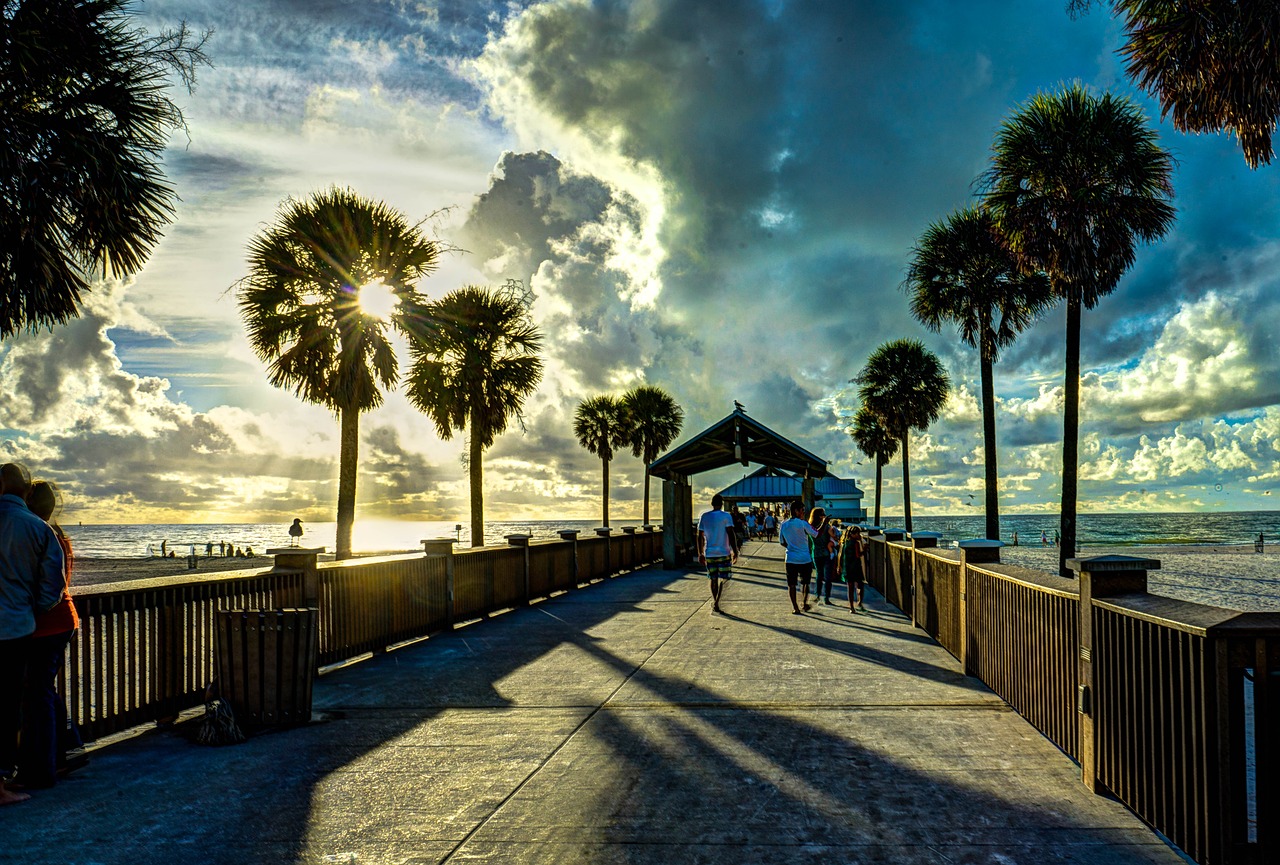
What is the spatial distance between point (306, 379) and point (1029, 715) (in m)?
18.6

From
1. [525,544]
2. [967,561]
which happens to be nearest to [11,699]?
[967,561]

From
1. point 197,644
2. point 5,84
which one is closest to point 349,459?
point 5,84

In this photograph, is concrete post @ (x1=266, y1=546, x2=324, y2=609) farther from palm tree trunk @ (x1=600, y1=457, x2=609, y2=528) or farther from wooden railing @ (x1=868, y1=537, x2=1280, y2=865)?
palm tree trunk @ (x1=600, y1=457, x2=609, y2=528)

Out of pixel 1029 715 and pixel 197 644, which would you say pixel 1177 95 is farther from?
pixel 197 644

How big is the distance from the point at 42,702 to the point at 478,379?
79.0ft

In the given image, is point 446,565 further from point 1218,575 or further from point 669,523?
point 1218,575

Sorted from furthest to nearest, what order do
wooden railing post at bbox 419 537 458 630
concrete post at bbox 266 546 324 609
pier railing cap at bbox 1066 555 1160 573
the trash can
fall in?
wooden railing post at bbox 419 537 458 630 < concrete post at bbox 266 546 324 609 < the trash can < pier railing cap at bbox 1066 555 1160 573

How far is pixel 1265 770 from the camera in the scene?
3.67m

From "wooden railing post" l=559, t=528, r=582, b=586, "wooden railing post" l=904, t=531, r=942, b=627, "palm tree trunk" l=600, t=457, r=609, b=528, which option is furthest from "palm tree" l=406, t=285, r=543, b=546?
"palm tree trunk" l=600, t=457, r=609, b=528

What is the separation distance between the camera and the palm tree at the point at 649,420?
5866 centimetres

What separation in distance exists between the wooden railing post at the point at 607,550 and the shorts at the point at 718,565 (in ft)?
28.6

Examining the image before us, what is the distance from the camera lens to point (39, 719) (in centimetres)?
538

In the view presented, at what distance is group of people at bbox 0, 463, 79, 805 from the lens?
17.1 ft

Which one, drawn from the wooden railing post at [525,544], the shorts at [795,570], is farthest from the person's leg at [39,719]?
the wooden railing post at [525,544]
